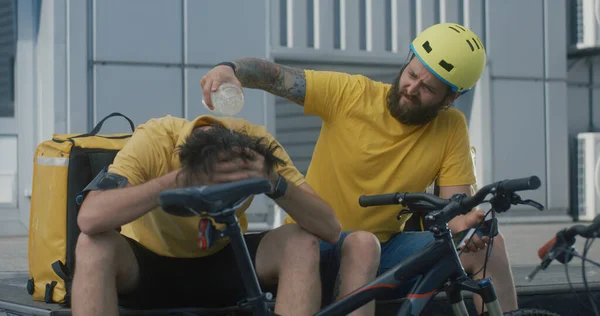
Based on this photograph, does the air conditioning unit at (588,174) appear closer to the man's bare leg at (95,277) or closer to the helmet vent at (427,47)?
the helmet vent at (427,47)

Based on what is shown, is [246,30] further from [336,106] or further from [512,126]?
[336,106]

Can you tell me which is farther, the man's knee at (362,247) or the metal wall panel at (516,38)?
the metal wall panel at (516,38)

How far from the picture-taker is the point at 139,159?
2857 millimetres

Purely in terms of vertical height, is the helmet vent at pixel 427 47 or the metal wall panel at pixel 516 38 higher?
the metal wall panel at pixel 516 38

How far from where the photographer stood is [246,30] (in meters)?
9.49

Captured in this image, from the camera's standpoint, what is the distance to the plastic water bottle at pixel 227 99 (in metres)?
2.87

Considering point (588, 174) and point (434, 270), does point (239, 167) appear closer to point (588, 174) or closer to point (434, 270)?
point (434, 270)

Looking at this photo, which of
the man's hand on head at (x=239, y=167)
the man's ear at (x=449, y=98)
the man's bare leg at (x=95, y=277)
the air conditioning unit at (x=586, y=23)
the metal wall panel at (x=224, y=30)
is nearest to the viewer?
the man's hand on head at (x=239, y=167)

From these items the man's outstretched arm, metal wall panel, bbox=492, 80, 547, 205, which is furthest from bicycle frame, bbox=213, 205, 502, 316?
metal wall panel, bbox=492, 80, 547, 205

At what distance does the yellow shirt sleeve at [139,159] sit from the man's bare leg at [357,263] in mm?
755

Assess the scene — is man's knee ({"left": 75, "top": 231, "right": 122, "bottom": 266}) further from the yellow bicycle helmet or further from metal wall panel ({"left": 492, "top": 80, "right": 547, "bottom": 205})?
metal wall panel ({"left": 492, "top": 80, "right": 547, "bottom": 205})

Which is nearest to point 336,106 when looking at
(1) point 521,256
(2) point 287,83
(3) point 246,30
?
(2) point 287,83

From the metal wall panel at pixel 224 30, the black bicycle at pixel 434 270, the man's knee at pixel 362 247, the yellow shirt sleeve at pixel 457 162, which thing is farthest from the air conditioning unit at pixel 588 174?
the black bicycle at pixel 434 270

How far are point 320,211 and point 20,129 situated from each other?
7.46m
